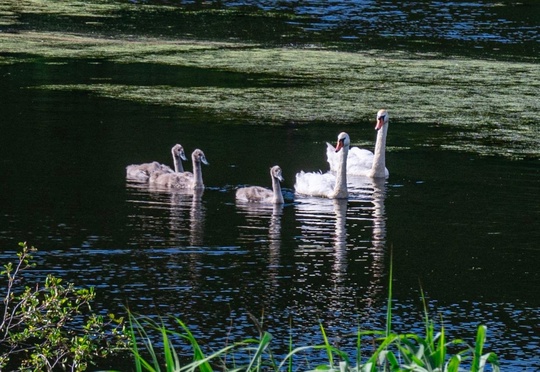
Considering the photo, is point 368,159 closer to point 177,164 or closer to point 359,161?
point 359,161

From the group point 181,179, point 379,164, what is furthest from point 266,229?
point 379,164

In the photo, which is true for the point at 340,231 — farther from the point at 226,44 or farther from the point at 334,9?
the point at 334,9

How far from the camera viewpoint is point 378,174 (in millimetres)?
15195

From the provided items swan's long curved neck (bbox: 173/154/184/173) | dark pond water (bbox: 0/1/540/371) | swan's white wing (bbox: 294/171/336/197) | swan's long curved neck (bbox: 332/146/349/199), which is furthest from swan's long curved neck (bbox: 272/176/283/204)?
swan's long curved neck (bbox: 173/154/184/173)

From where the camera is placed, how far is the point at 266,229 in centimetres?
1216

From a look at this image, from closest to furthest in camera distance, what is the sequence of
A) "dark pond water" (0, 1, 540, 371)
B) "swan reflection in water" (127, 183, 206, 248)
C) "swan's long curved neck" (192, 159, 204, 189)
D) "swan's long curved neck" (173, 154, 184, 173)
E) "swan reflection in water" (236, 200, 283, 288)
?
"dark pond water" (0, 1, 540, 371), "swan reflection in water" (236, 200, 283, 288), "swan reflection in water" (127, 183, 206, 248), "swan's long curved neck" (192, 159, 204, 189), "swan's long curved neck" (173, 154, 184, 173)

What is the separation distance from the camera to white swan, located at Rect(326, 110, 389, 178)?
49.9ft

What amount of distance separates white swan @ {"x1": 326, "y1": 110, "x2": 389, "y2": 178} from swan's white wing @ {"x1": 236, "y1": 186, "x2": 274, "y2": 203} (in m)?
1.78

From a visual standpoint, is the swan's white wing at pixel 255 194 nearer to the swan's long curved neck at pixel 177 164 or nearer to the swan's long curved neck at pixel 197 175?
the swan's long curved neck at pixel 197 175

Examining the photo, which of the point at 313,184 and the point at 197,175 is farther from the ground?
the point at 197,175

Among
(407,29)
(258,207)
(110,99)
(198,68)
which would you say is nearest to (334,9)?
(407,29)

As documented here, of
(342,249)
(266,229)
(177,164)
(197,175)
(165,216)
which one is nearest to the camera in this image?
(342,249)

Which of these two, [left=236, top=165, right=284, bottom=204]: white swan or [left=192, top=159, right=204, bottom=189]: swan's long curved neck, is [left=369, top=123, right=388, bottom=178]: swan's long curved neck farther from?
[left=192, top=159, right=204, bottom=189]: swan's long curved neck

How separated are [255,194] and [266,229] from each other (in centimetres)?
113
